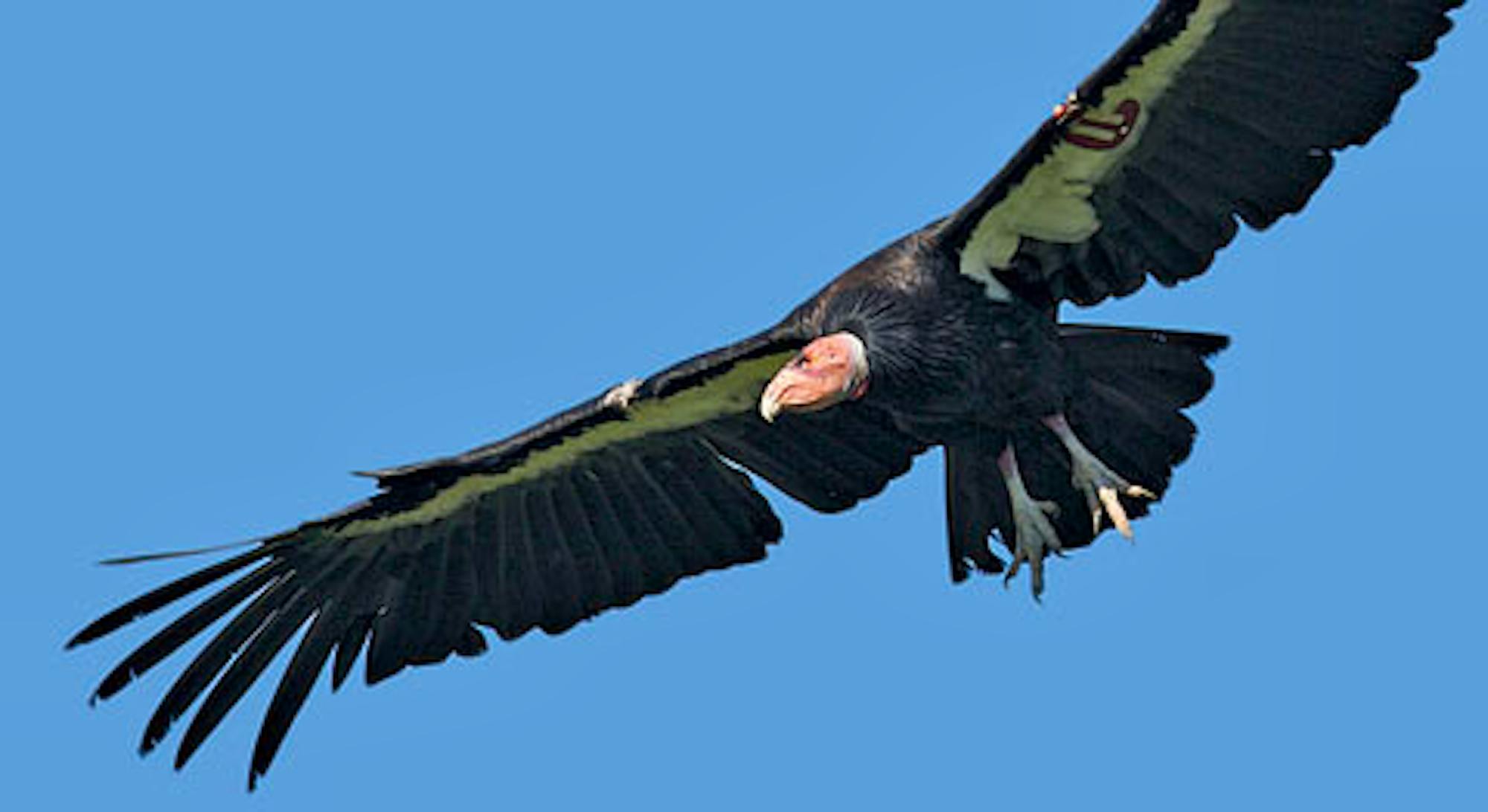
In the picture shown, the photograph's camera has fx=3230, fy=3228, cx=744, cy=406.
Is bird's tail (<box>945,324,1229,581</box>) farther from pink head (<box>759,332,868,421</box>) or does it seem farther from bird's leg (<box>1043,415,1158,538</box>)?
pink head (<box>759,332,868,421</box>)

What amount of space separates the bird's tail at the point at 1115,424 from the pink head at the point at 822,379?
0.91 m

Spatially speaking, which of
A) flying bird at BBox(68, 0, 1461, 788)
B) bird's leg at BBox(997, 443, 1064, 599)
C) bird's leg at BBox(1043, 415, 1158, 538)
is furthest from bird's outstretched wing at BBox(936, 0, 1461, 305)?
bird's leg at BBox(997, 443, 1064, 599)

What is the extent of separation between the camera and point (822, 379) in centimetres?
1406

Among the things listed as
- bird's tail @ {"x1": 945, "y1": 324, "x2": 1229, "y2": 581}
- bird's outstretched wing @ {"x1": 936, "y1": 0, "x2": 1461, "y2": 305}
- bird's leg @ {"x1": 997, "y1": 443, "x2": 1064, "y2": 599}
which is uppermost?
bird's outstretched wing @ {"x1": 936, "y1": 0, "x2": 1461, "y2": 305}

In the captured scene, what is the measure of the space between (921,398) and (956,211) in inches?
33.2

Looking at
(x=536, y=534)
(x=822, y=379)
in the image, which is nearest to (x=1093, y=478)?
(x=822, y=379)

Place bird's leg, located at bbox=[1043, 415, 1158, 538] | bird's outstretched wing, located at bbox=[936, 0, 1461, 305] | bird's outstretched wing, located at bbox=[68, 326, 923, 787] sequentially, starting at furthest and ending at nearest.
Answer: bird's outstretched wing, located at bbox=[68, 326, 923, 787]
bird's leg, located at bbox=[1043, 415, 1158, 538]
bird's outstretched wing, located at bbox=[936, 0, 1461, 305]

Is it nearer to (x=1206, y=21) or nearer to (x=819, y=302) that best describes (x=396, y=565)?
(x=819, y=302)

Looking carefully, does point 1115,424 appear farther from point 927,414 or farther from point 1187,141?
point 1187,141

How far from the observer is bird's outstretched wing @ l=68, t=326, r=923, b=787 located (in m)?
15.4

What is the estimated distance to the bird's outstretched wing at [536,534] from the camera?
1538 cm

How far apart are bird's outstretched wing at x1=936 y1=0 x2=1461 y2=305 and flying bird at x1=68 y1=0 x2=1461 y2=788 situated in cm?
1

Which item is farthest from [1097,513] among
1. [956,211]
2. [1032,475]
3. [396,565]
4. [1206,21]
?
[396,565]

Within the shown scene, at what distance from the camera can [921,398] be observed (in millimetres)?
14352
